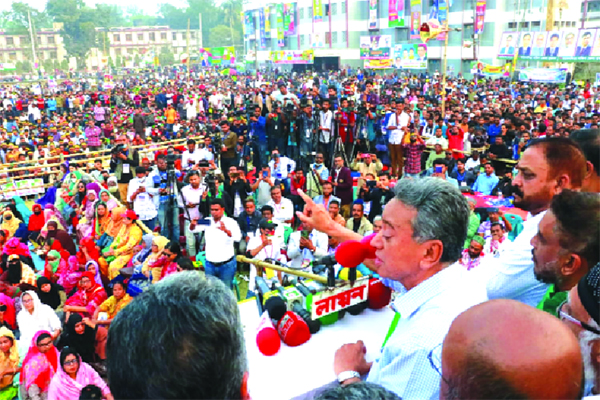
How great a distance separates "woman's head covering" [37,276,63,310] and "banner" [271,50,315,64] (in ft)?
105

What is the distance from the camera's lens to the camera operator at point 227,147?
953 cm

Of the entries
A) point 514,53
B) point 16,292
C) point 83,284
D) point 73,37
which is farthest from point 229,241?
point 73,37

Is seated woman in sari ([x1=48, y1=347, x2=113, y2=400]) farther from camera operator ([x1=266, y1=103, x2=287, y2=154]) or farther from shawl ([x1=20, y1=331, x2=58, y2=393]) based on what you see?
camera operator ([x1=266, y1=103, x2=287, y2=154])

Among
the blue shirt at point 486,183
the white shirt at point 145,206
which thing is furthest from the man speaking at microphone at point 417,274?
the blue shirt at point 486,183

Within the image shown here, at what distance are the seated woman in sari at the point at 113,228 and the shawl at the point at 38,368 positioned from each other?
2727 millimetres

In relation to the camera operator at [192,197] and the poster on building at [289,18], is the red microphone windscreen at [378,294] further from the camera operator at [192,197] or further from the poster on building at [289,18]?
the poster on building at [289,18]

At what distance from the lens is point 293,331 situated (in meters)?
2.05

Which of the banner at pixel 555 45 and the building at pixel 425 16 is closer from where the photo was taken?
the banner at pixel 555 45

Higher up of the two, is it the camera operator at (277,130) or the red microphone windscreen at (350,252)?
the red microphone windscreen at (350,252)

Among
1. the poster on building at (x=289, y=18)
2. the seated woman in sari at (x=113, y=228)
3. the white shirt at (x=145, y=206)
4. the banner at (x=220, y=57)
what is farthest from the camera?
the banner at (x=220, y=57)

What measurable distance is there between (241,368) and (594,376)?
1086 mm

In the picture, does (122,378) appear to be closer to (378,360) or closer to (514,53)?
(378,360)

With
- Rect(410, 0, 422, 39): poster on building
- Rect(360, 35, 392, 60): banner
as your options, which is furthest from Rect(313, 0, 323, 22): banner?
Rect(360, 35, 392, 60): banner

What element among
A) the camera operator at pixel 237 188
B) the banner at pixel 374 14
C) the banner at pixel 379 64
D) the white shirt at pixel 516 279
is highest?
the banner at pixel 374 14
